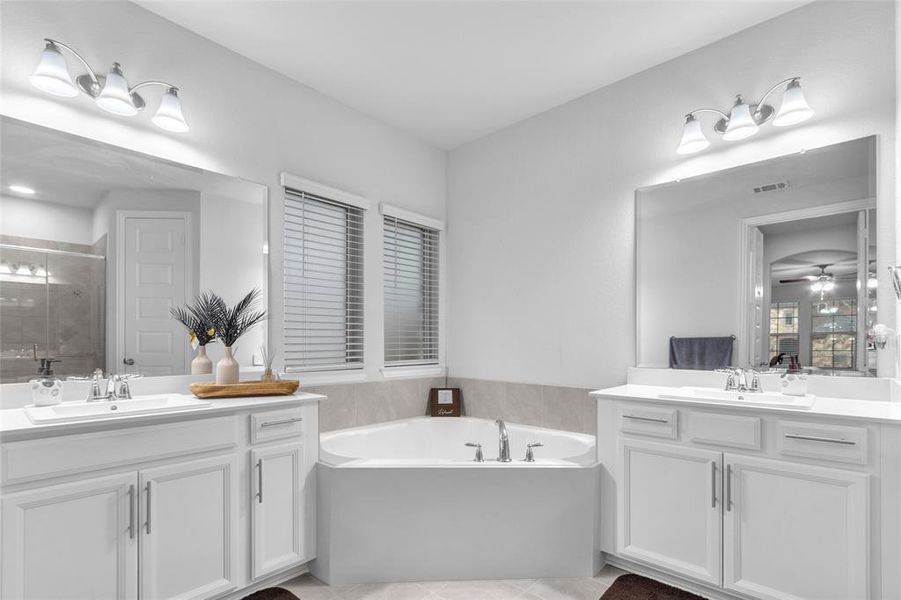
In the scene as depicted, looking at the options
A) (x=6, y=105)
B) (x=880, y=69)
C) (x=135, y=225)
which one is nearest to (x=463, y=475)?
(x=135, y=225)

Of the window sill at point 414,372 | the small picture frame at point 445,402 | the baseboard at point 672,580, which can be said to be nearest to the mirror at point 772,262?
the baseboard at point 672,580

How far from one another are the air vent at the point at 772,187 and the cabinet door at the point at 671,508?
1.35 m

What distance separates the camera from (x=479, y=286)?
3676 millimetres

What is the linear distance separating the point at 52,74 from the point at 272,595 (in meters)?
2.40

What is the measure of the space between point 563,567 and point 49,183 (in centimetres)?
289

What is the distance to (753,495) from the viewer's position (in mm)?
2014

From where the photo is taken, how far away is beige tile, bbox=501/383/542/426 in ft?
10.7

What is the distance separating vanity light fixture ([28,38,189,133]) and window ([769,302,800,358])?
3.04 meters

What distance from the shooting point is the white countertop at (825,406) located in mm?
1791

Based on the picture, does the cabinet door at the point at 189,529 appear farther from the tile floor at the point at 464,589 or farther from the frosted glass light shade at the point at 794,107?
the frosted glass light shade at the point at 794,107

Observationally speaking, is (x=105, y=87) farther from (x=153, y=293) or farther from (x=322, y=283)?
(x=322, y=283)

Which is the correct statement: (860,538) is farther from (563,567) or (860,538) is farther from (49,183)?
(49,183)

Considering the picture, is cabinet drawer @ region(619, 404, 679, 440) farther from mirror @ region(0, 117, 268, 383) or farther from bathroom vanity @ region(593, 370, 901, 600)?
mirror @ region(0, 117, 268, 383)

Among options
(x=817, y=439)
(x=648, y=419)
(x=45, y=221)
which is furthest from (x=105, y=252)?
(x=817, y=439)
